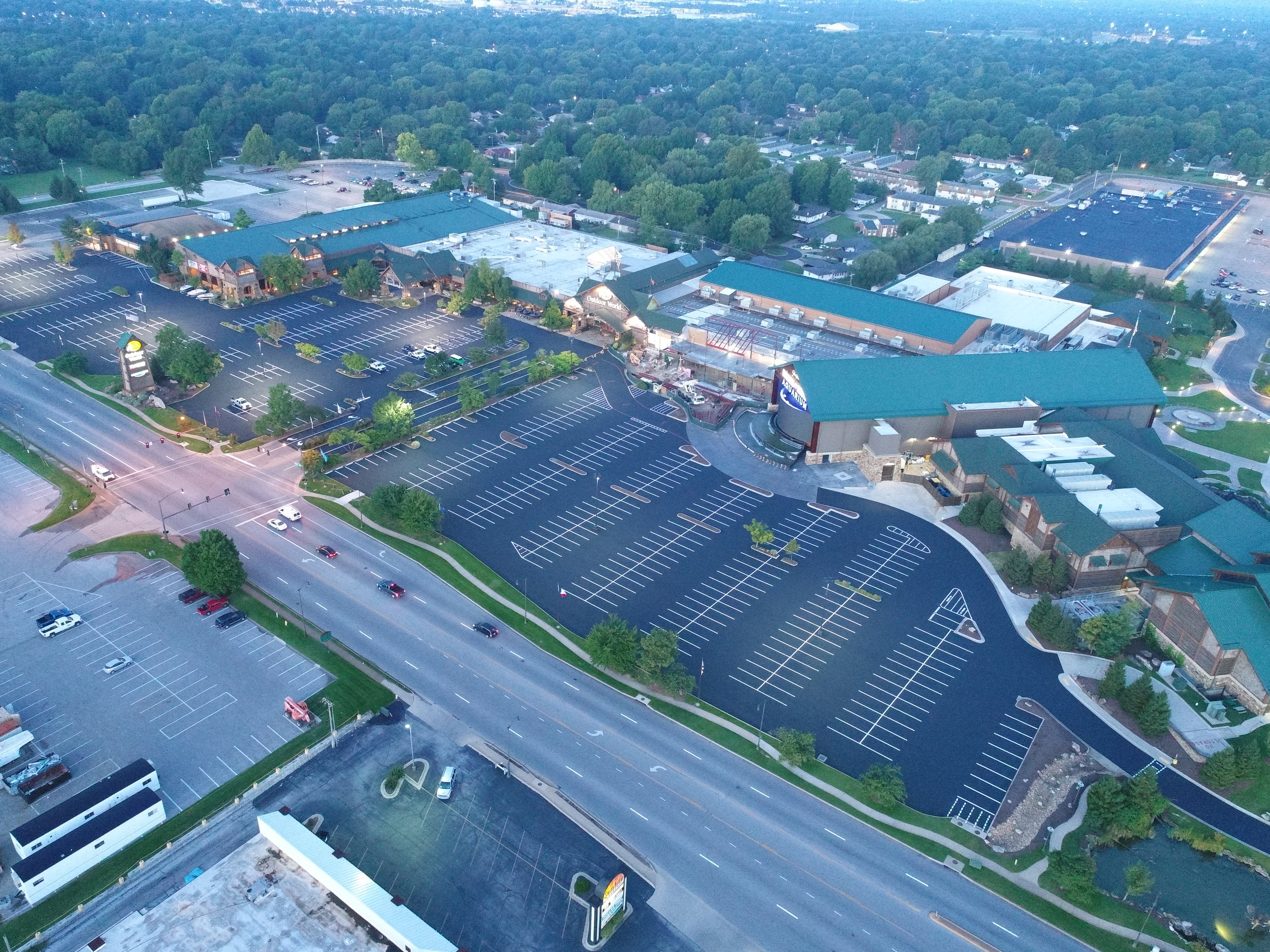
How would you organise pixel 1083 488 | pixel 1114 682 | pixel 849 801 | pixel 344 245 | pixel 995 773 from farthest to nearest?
pixel 344 245 → pixel 1083 488 → pixel 1114 682 → pixel 995 773 → pixel 849 801

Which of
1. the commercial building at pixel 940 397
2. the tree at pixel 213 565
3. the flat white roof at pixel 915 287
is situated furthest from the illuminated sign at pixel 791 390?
the tree at pixel 213 565

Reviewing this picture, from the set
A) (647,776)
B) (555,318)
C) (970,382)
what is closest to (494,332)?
(555,318)

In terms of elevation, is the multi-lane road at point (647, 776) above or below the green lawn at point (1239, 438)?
above

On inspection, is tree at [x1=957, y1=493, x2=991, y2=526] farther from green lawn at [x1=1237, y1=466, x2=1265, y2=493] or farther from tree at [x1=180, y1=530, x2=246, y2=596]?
tree at [x1=180, y1=530, x2=246, y2=596]

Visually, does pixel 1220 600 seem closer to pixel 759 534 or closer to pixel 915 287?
pixel 759 534

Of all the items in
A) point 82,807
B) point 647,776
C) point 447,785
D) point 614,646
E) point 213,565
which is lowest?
point 647,776

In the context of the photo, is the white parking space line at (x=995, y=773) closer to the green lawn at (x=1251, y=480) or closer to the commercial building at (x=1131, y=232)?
the green lawn at (x=1251, y=480)

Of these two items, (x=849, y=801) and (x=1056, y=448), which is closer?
(x=849, y=801)

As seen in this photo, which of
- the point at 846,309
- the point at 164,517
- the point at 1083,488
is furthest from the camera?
the point at 846,309
